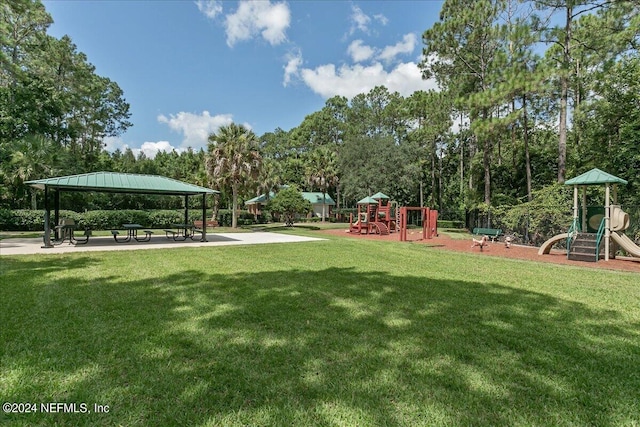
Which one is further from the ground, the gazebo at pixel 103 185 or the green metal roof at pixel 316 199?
the green metal roof at pixel 316 199

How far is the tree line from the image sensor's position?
46.6 ft

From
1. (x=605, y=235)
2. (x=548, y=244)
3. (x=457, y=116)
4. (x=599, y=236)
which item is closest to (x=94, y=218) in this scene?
(x=548, y=244)

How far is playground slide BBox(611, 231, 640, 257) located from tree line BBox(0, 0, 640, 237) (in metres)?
4.60

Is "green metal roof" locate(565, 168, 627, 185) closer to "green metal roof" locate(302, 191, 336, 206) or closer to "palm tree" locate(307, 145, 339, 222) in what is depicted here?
"palm tree" locate(307, 145, 339, 222)

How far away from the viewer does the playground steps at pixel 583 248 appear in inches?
384

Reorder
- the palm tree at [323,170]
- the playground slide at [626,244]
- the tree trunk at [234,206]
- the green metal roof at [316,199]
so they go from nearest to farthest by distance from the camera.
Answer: the playground slide at [626,244] < the tree trunk at [234,206] < the palm tree at [323,170] < the green metal roof at [316,199]

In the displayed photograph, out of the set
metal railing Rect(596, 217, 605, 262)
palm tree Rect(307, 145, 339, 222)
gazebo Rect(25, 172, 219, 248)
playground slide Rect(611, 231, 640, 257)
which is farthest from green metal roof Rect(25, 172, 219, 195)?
palm tree Rect(307, 145, 339, 222)

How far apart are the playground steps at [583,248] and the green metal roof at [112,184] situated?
13.4m

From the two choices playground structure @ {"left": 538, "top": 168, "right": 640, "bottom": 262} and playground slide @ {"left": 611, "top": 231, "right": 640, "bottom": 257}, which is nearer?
playground slide @ {"left": 611, "top": 231, "right": 640, "bottom": 257}

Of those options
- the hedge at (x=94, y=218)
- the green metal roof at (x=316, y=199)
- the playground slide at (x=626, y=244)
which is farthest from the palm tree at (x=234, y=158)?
the playground slide at (x=626, y=244)

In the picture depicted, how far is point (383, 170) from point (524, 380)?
29199 millimetres

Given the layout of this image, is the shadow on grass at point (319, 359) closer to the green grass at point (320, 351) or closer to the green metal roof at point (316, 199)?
the green grass at point (320, 351)

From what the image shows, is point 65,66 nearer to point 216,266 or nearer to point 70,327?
point 216,266

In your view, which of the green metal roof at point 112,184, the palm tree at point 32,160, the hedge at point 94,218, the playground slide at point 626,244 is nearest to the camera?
the playground slide at point 626,244
